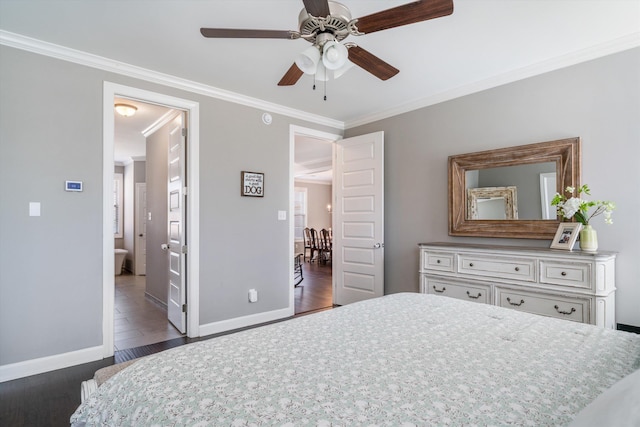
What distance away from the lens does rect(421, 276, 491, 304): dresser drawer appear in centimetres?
284

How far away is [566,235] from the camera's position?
2592 mm

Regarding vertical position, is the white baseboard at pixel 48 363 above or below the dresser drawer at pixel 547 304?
below

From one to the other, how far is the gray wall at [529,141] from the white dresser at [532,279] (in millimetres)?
369

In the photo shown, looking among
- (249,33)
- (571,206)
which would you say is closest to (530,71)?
(571,206)

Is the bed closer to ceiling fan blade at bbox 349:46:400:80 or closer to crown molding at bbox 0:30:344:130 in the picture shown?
ceiling fan blade at bbox 349:46:400:80

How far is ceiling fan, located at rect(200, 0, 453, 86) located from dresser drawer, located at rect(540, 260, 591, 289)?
198 centimetres

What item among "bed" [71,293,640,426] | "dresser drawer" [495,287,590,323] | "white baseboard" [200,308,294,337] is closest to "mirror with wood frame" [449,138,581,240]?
"dresser drawer" [495,287,590,323]

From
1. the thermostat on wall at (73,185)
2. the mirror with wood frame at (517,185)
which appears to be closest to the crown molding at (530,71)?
the mirror with wood frame at (517,185)

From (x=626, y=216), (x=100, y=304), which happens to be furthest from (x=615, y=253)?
(x=100, y=304)

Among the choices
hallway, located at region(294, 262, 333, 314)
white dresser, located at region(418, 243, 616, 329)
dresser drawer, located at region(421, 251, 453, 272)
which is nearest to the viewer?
white dresser, located at region(418, 243, 616, 329)

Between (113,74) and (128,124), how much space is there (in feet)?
6.91

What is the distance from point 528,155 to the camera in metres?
2.95

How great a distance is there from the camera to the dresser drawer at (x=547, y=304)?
7.67 feet

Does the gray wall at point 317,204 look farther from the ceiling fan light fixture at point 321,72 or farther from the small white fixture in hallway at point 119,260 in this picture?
the ceiling fan light fixture at point 321,72
